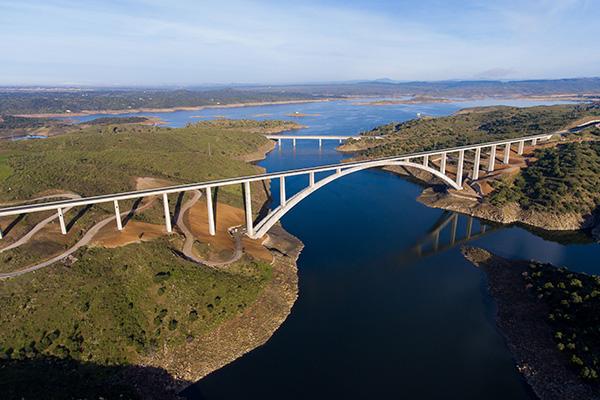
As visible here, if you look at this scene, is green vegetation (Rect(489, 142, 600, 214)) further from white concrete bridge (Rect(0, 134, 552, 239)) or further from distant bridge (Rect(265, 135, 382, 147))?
distant bridge (Rect(265, 135, 382, 147))

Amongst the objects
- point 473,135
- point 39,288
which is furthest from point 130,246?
point 473,135

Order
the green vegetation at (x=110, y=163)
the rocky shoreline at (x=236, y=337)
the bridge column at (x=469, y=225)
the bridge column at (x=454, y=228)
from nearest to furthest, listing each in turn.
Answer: the rocky shoreline at (x=236, y=337), the bridge column at (x=454, y=228), the green vegetation at (x=110, y=163), the bridge column at (x=469, y=225)

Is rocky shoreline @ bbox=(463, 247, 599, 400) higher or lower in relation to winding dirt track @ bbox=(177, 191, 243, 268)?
lower

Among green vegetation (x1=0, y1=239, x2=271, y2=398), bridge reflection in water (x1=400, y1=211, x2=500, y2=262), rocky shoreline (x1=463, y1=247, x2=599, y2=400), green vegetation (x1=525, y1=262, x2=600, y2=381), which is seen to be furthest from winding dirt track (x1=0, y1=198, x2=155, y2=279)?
green vegetation (x1=525, y1=262, x2=600, y2=381)

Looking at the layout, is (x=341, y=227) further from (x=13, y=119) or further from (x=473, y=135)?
(x=13, y=119)

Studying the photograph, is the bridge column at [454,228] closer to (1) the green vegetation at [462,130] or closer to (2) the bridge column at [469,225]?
(2) the bridge column at [469,225]

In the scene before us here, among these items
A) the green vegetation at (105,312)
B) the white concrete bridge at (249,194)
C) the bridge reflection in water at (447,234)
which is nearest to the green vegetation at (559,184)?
the bridge reflection in water at (447,234)
